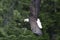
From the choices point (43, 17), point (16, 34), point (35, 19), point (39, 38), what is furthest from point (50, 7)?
point (16, 34)

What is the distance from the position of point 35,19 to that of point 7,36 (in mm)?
695

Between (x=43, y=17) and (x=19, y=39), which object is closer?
(x=19, y=39)

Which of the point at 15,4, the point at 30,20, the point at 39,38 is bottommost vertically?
the point at 39,38

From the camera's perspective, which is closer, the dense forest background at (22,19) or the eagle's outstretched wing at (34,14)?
the dense forest background at (22,19)

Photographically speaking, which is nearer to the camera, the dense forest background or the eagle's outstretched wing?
the dense forest background

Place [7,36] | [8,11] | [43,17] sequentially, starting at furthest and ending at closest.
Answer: [43,17], [8,11], [7,36]

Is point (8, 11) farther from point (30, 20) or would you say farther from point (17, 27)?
point (30, 20)

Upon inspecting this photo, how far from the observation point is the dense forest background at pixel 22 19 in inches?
108

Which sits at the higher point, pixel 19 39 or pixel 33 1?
pixel 33 1

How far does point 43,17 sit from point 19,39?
34.1 inches

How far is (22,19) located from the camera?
3.30m

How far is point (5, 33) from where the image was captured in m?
2.70

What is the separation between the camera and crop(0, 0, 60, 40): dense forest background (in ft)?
9.00

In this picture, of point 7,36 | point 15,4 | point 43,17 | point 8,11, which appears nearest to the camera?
point 7,36
